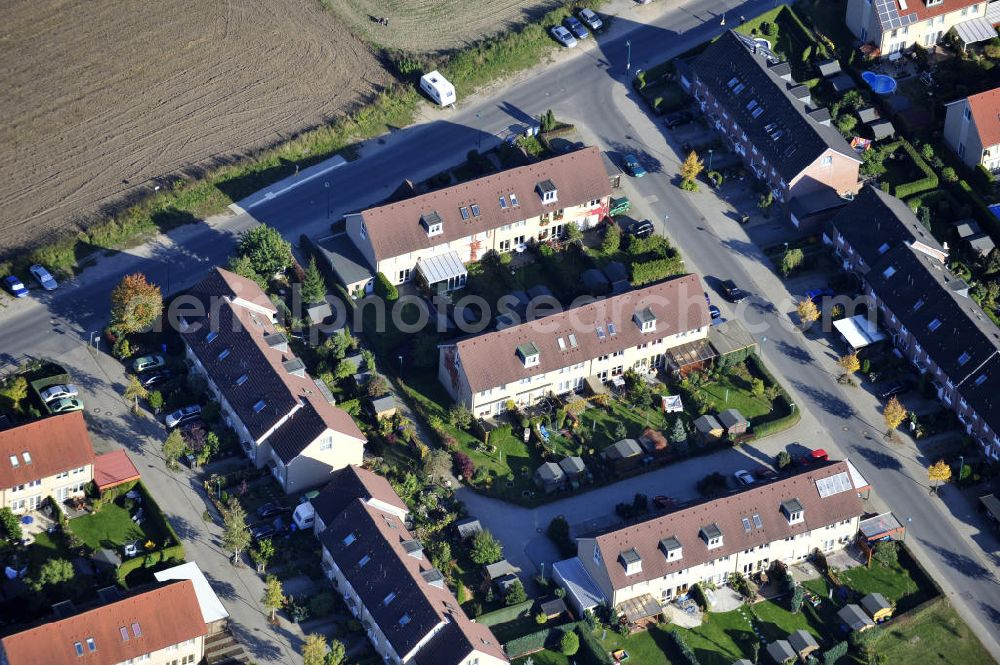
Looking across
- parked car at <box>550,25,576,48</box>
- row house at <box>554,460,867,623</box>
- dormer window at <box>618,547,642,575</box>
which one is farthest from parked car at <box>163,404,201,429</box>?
parked car at <box>550,25,576,48</box>

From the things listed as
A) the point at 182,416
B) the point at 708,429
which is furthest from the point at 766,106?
the point at 182,416

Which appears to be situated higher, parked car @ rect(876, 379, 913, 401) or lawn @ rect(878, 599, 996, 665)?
parked car @ rect(876, 379, 913, 401)

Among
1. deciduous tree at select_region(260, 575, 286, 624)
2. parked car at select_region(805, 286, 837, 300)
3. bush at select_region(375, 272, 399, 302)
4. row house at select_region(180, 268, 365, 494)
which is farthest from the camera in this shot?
parked car at select_region(805, 286, 837, 300)

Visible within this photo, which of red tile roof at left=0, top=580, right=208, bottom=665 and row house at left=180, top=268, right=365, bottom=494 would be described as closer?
red tile roof at left=0, top=580, right=208, bottom=665

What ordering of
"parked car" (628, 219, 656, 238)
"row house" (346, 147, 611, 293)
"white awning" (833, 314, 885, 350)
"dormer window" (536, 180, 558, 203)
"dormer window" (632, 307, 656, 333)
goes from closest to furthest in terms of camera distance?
1. "dormer window" (632, 307, 656, 333)
2. "white awning" (833, 314, 885, 350)
3. "row house" (346, 147, 611, 293)
4. "dormer window" (536, 180, 558, 203)
5. "parked car" (628, 219, 656, 238)

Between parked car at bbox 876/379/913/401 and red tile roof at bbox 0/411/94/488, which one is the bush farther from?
parked car at bbox 876/379/913/401

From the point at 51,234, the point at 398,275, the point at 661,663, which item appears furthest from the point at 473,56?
the point at 661,663
